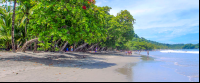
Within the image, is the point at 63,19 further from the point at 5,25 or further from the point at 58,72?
the point at 5,25

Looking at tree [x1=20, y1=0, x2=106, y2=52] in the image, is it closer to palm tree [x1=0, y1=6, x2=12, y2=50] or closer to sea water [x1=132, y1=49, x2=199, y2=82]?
sea water [x1=132, y1=49, x2=199, y2=82]

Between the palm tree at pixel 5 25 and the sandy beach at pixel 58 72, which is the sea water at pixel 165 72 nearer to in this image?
the sandy beach at pixel 58 72

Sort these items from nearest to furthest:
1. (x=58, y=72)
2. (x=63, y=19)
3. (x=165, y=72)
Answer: (x=58, y=72) < (x=165, y=72) < (x=63, y=19)

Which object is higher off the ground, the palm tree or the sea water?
the palm tree

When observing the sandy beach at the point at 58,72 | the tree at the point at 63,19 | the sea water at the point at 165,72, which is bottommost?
the sea water at the point at 165,72

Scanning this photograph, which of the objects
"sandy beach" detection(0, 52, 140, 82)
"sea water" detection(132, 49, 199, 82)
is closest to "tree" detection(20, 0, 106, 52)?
"sandy beach" detection(0, 52, 140, 82)

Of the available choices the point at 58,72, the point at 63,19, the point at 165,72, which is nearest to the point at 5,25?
the point at 63,19

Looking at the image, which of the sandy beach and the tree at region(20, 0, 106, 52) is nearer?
the sandy beach

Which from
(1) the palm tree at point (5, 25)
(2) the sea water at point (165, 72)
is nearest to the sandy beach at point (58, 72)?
(2) the sea water at point (165, 72)

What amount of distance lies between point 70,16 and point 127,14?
82.0 feet

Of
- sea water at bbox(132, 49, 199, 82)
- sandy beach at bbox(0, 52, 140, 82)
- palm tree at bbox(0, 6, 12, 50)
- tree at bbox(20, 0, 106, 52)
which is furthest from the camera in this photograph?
palm tree at bbox(0, 6, 12, 50)

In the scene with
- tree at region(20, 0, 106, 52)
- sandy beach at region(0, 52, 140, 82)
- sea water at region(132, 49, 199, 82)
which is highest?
tree at region(20, 0, 106, 52)

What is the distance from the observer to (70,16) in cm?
1273

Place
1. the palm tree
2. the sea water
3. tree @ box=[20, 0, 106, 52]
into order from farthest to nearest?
the palm tree
tree @ box=[20, 0, 106, 52]
the sea water
